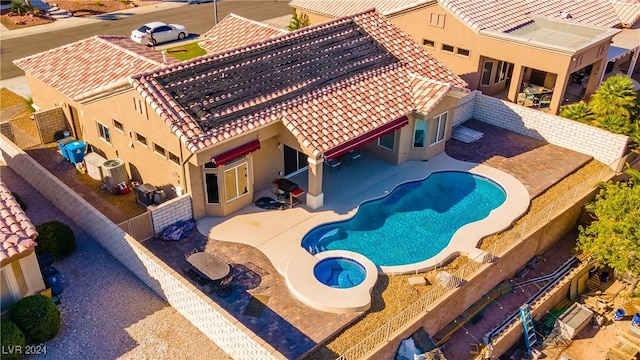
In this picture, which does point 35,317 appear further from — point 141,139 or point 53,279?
point 141,139

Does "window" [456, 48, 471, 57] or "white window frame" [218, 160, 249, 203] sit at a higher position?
"window" [456, 48, 471, 57]

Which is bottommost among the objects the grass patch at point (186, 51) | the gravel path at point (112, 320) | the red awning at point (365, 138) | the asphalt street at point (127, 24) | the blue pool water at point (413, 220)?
the gravel path at point (112, 320)

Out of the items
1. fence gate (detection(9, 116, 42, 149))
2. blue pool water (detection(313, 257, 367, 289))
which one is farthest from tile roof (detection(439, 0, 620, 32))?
fence gate (detection(9, 116, 42, 149))

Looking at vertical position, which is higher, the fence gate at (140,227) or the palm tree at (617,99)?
the palm tree at (617,99)

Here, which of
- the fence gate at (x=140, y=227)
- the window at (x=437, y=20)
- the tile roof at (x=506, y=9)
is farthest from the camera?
the window at (x=437, y=20)

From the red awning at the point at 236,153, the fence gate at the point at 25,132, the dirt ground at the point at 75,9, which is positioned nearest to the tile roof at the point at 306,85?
the red awning at the point at 236,153

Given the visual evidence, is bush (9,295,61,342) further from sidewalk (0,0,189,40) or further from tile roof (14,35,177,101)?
sidewalk (0,0,189,40)

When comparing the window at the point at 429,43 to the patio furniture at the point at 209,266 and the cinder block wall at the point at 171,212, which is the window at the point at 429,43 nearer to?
the cinder block wall at the point at 171,212
